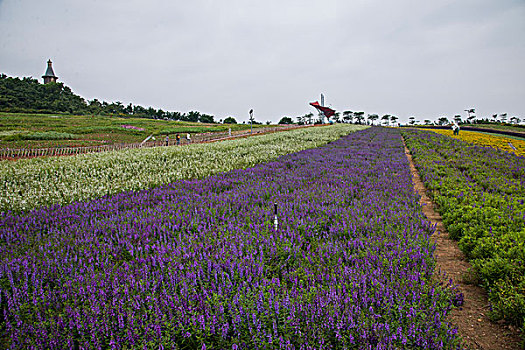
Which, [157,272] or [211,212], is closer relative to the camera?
[157,272]

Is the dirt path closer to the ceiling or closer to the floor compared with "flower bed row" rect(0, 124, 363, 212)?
closer to the floor

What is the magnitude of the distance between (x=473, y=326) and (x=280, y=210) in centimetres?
291

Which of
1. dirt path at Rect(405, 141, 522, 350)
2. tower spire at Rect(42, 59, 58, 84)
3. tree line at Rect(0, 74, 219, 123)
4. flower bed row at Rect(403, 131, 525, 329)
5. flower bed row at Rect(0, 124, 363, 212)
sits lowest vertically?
dirt path at Rect(405, 141, 522, 350)

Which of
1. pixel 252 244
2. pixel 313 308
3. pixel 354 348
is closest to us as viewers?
pixel 354 348

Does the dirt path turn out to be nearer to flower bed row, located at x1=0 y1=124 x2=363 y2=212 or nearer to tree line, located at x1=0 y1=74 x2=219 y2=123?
flower bed row, located at x1=0 y1=124 x2=363 y2=212

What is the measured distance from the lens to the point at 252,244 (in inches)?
136

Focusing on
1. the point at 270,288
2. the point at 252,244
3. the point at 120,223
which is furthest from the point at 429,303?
the point at 120,223

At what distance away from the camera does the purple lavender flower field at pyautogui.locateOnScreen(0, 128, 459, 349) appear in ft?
6.56

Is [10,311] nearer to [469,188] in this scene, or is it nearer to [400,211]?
[400,211]

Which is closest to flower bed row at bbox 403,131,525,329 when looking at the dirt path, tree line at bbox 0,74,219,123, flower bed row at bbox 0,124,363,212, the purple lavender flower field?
the dirt path

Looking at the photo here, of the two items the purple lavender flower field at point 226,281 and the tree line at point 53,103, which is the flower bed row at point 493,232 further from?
the tree line at point 53,103

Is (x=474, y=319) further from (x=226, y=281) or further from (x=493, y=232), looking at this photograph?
(x=226, y=281)

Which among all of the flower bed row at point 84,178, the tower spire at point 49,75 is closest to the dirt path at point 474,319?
the flower bed row at point 84,178

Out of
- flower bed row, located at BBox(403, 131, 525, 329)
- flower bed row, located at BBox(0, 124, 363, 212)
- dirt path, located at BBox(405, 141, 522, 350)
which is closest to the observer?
dirt path, located at BBox(405, 141, 522, 350)
